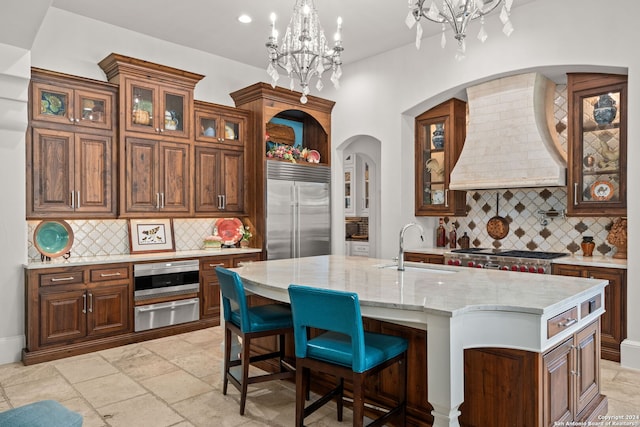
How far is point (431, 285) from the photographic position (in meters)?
2.67

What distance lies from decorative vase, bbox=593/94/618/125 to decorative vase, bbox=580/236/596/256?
1.18 m

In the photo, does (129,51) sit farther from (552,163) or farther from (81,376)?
(552,163)

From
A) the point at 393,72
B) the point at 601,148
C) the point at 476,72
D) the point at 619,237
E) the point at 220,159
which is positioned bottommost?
the point at 619,237

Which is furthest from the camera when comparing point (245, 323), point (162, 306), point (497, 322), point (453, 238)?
point (453, 238)

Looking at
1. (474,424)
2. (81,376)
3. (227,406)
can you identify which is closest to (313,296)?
(474,424)

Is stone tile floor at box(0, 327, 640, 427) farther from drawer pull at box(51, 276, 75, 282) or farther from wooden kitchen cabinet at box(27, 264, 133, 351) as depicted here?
drawer pull at box(51, 276, 75, 282)

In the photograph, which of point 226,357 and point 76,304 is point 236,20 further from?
point 226,357

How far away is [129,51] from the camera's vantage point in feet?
16.3

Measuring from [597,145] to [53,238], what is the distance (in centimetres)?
534

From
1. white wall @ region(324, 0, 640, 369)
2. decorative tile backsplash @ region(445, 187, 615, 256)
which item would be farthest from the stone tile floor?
white wall @ region(324, 0, 640, 369)

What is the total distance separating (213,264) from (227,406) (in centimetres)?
229

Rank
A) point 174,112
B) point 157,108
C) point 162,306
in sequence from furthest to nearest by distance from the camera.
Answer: point 174,112, point 157,108, point 162,306

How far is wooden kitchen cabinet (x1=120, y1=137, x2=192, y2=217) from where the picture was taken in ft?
15.2

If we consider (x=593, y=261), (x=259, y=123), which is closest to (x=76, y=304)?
(x=259, y=123)
